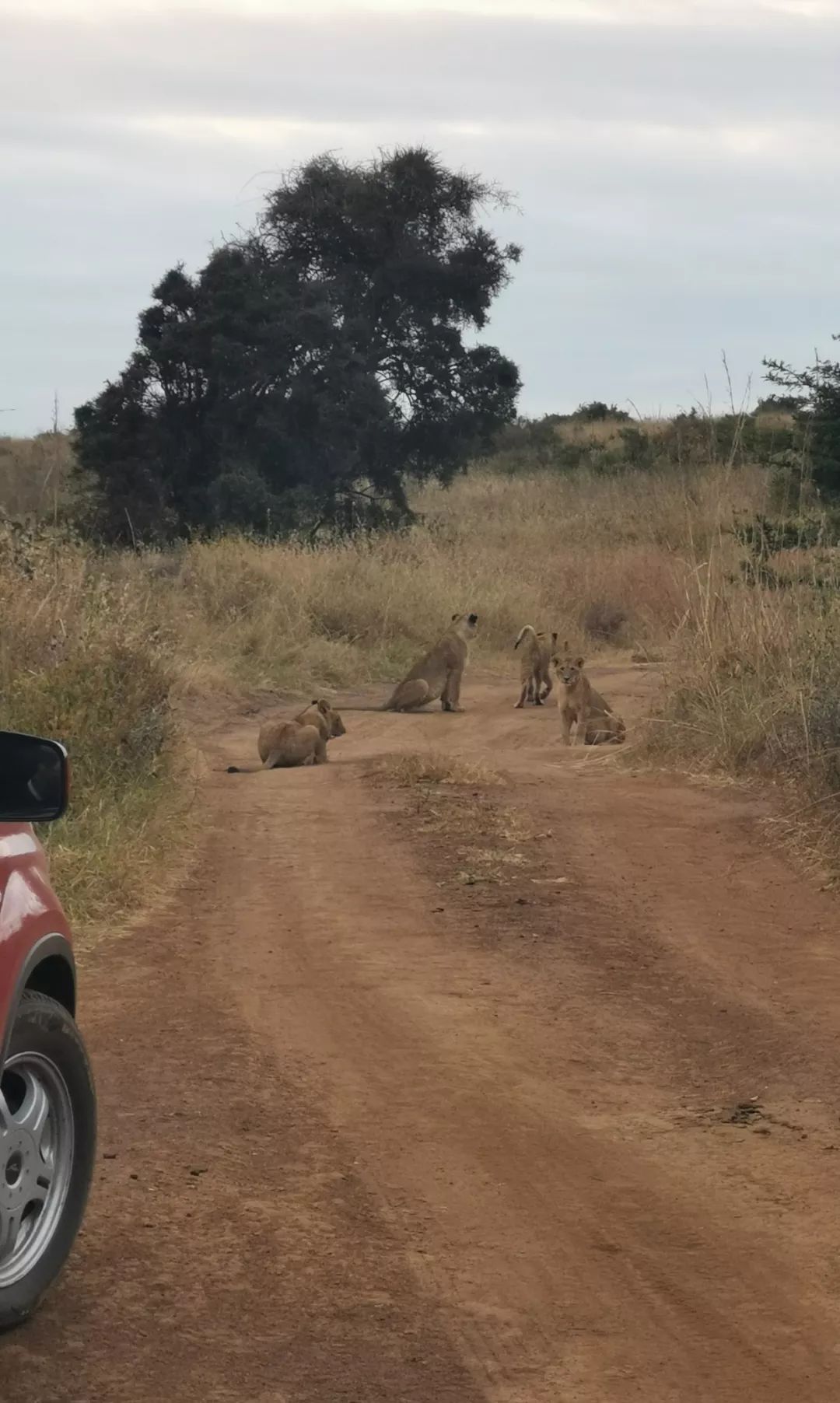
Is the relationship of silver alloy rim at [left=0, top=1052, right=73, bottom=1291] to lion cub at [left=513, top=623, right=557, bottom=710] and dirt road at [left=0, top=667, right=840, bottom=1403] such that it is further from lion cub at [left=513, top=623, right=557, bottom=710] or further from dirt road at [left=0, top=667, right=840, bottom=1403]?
lion cub at [left=513, top=623, right=557, bottom=710]

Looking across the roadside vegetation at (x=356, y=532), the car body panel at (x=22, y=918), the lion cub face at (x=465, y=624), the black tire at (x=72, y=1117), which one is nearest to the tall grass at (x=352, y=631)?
the roadside vegetation at (x=356, y=532)

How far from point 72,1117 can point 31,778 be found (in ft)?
2.87

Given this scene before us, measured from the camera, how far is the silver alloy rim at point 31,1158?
11.5 ft

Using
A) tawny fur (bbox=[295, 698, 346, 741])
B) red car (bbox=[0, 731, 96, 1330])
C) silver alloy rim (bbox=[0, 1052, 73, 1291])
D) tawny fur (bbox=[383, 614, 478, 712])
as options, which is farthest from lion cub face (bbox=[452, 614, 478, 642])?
silver alloy rim (bbox=[0, 1052, 73, 1291])

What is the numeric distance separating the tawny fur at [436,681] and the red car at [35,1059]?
13433 mm

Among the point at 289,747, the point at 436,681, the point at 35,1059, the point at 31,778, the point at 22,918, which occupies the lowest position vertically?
the point at 289,747

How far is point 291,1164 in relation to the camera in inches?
187

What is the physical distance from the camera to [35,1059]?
3598 millimetres

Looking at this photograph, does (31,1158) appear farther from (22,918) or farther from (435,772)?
(435,772)

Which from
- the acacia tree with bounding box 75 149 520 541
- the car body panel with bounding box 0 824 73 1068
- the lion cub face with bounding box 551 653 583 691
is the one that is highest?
the acacia tree with bounding box 75 149 520 541

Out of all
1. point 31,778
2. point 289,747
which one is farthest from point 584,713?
point 31,778

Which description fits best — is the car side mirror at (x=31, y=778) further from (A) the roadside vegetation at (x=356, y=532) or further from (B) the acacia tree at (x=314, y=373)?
(B) the acacia tree at (x=314, y=373)

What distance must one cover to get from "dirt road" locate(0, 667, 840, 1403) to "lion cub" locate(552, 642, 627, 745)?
4394 mm

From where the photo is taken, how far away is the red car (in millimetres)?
3369
